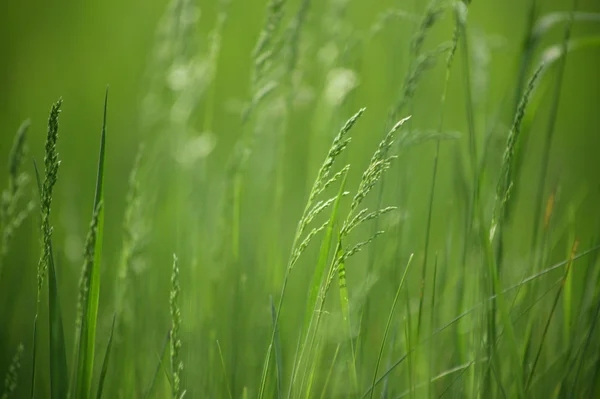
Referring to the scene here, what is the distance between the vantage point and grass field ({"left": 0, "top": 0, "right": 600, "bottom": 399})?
920 mm

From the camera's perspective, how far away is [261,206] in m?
2.23

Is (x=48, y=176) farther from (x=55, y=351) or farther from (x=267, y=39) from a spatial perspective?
(x=267, y=39)

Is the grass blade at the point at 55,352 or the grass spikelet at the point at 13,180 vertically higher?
the grass spikelet at the point at 13,180

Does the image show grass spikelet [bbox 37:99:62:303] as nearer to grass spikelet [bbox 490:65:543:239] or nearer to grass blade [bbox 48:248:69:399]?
grass blade [bbox 48:248:69:399]

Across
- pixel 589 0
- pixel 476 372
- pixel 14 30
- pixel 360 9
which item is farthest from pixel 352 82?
pixel 14 30

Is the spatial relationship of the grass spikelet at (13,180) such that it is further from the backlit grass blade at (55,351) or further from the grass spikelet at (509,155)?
the grass spikelet at (509,155)

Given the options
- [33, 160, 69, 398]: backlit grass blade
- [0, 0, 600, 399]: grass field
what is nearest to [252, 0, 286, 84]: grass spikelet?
[0, 0, 600, 399]: grass field

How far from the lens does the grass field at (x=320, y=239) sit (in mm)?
920

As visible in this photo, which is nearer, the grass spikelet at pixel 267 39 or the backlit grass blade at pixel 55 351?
the backlit grass blade at pixel 55 351

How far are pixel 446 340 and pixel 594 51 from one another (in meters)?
4.36

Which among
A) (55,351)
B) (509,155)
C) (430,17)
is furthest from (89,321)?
(430,17)

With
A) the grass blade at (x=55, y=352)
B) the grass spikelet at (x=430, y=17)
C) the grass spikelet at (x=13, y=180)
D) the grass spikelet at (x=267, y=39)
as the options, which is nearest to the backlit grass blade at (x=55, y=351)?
the grass blade at (x=55, y=352)

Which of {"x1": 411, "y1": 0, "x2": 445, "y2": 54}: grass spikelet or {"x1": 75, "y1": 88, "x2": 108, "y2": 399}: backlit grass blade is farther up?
{"x1": 411, "y1": 0, "x2": 445, "y2": 54}: grass spikelet

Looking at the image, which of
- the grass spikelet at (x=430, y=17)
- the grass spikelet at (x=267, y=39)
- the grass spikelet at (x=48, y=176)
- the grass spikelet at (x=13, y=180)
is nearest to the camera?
the grass spikelet at (x=48, y=176)
